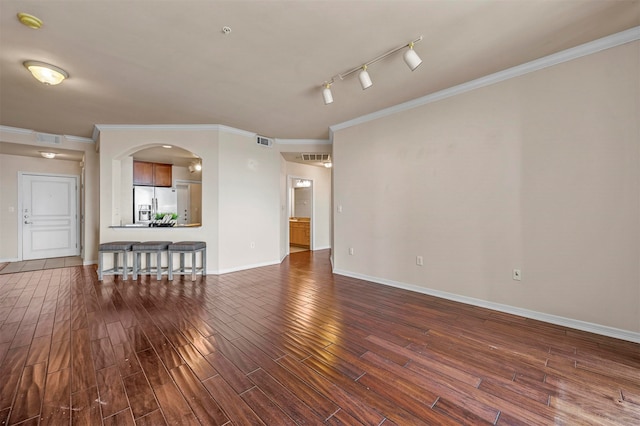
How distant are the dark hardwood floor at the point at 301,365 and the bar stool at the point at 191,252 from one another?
1046 millimetres

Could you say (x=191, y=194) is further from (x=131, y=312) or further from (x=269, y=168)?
(x=131, y=312)

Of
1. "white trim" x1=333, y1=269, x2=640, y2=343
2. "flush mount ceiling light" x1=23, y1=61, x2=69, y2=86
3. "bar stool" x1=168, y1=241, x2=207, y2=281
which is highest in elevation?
"flush mount ceiling light" x1=23, y1=61, x2=69, y2=86

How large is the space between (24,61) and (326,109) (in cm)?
339

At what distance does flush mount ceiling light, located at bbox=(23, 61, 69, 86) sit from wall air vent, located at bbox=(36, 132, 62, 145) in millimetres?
3189

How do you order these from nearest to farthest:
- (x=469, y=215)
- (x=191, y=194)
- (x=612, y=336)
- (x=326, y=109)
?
(x=612, y=336)
(x=469, y=215)
(x=326, y=109)
(x=191, y=194)

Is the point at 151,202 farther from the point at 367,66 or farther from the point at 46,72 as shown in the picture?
the point at 367,66

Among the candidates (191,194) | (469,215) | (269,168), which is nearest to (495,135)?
(469,215)

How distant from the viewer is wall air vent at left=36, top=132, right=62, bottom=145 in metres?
5.03

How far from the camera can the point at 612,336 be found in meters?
2.41

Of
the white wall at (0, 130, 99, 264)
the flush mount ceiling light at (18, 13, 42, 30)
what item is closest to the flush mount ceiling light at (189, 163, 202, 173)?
the white wall at (0, 130, 99, 264)

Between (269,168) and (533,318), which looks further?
(269,168)

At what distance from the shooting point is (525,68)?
111 inches

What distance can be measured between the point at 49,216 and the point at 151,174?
2.49 meters

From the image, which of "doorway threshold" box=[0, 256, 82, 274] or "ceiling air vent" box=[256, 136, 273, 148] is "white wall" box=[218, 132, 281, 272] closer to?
"ceiling air vent" box=[256, 136, 273, 148]
